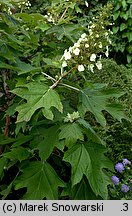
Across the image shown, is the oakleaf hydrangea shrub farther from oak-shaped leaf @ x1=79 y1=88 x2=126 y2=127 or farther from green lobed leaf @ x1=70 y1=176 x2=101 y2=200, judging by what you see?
oak-shaped leaf @ x1=79 y1=88 x2=126 y2=127

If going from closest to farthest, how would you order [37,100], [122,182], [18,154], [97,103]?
1. [37,100]
2. [97,103]
3. [18,154]
4. [122,182]

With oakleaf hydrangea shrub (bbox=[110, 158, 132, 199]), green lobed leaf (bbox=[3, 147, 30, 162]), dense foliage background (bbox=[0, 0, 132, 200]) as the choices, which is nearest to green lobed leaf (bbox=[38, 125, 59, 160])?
dense foliage background (bbox=[0, 0, 132, 200])

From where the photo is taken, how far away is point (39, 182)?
5.66ft

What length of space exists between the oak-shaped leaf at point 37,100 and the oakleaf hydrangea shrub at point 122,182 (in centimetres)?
95

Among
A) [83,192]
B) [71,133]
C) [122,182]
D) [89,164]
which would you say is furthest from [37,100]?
[122,182]

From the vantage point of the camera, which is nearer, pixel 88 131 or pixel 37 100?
pixel 37 100

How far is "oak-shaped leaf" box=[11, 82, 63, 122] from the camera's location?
58.8 inches

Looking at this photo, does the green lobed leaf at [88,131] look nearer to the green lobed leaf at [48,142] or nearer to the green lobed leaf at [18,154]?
the green lobed leaf at [48,142]

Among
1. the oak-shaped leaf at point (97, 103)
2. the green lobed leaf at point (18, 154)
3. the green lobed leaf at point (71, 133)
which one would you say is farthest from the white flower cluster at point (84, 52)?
the green lobed leaf at point (18, 154)

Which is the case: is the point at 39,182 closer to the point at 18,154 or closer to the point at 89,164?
the point at 18,154

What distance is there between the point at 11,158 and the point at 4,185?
0.39 meters

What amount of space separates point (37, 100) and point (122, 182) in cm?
125

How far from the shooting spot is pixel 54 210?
1.65 meters

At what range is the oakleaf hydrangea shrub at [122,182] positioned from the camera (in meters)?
2.31
